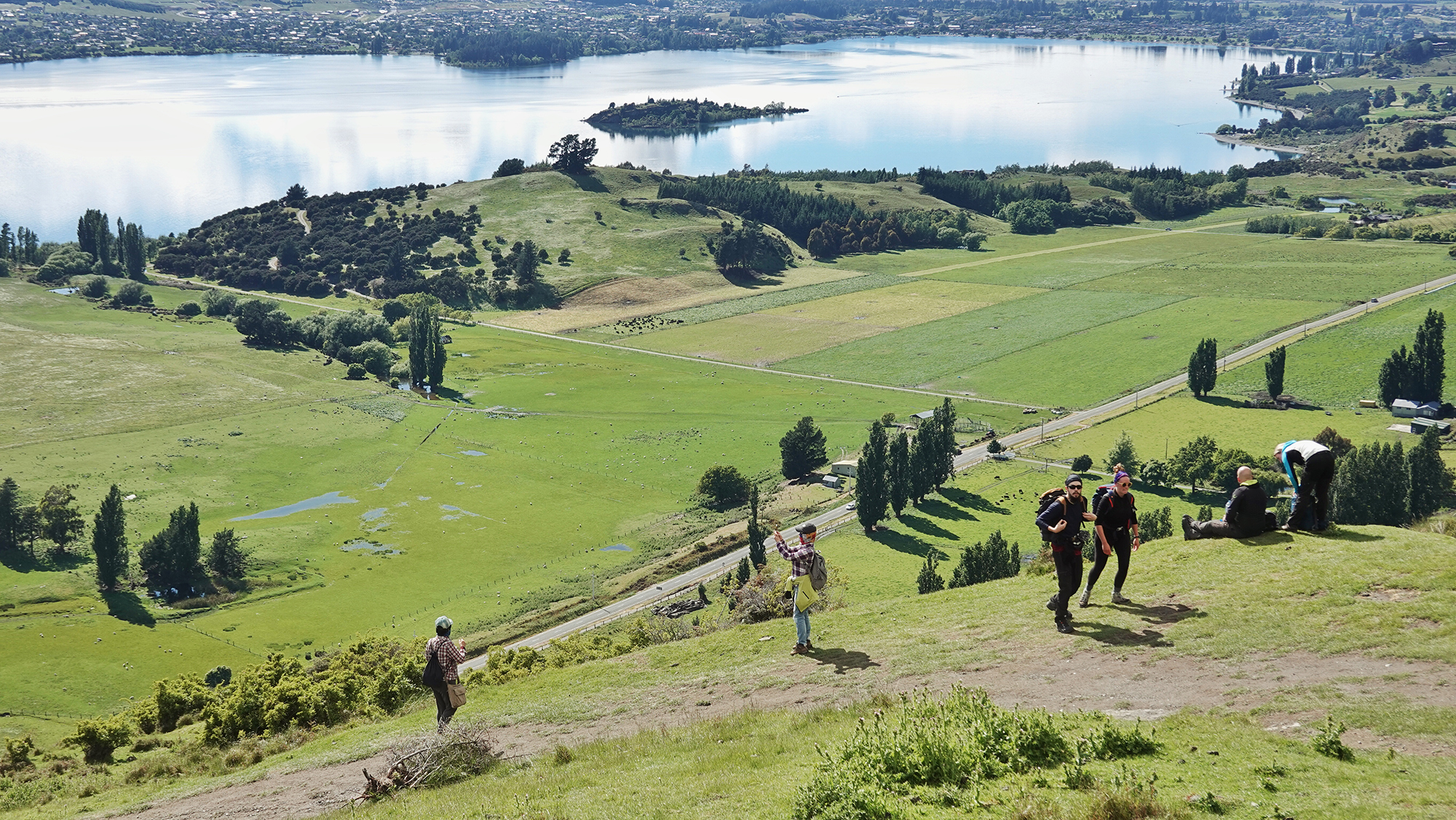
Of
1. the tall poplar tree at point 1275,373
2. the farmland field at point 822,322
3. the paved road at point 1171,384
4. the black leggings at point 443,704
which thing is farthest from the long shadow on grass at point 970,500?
the black leggings at point 443,704

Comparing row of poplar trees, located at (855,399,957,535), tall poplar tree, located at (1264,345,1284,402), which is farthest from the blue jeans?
tall poplar tree, located at (1264,345,1284,402)

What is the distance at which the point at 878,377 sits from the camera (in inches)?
5330

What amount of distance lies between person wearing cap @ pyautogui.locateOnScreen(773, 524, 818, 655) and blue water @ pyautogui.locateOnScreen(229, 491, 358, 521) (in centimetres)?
7373

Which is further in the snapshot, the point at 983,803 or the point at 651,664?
the point at 651,664

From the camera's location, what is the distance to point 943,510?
90.8 m

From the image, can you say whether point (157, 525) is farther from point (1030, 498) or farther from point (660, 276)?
point (660, 276)

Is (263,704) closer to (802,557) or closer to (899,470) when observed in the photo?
(802,557)

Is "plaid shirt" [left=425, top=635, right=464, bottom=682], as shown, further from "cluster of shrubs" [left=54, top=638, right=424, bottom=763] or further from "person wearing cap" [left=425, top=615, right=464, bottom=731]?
"cluster of shrubs" [left=54, top=638, right=424, bottom=763]

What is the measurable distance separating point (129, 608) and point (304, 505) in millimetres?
22333

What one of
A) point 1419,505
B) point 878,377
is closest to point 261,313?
point 878,377

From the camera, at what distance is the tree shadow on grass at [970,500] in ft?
295

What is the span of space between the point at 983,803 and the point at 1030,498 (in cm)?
7826

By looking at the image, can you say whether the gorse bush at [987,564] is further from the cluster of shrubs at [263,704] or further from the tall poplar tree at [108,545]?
the tall poplar tree at [108,545]

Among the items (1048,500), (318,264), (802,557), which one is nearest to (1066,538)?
(1048,500)
